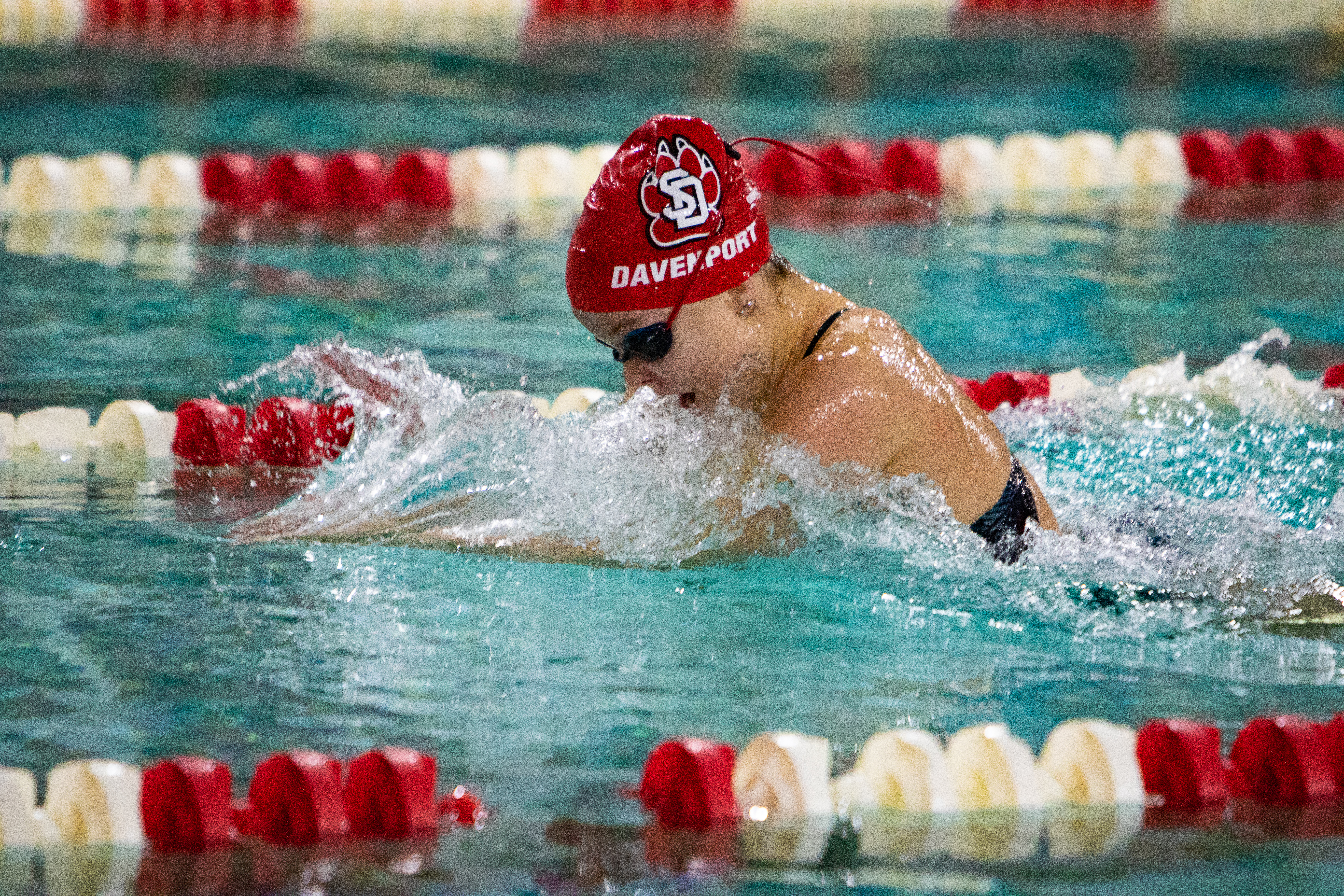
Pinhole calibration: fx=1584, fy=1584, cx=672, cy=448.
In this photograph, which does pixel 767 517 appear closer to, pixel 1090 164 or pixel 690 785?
pixel 690 785

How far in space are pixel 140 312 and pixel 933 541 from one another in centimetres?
328

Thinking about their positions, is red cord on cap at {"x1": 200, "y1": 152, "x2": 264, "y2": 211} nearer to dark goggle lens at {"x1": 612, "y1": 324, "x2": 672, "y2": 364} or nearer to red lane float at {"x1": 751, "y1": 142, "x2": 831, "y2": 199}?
red lane float at {"x1": 751, "y1": 142, "x2": 831, "y2": 199}

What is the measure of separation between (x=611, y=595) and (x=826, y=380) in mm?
615

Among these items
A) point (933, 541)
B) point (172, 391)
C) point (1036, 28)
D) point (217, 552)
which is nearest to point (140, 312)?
point (172, 391)

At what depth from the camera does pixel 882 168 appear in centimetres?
709

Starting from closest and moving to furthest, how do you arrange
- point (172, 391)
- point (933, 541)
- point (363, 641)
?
point (363, 641) < point (933, 541) < point (172, 391)

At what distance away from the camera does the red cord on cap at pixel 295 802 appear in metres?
2.16

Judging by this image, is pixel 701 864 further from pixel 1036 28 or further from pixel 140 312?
pixel 1036 28

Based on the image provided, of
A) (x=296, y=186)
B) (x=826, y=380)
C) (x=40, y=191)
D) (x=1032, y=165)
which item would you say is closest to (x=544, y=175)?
(x=296, y=186)

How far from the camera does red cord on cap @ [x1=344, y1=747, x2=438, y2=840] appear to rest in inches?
85.4

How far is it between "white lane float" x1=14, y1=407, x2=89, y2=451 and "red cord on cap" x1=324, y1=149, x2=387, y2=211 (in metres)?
3.03

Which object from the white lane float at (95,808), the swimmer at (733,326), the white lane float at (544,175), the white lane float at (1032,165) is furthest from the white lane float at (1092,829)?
the white lane float at (1032,165)

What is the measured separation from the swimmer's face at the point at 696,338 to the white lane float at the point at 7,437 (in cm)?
183

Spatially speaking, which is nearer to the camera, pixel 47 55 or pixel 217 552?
pixel 217 552
